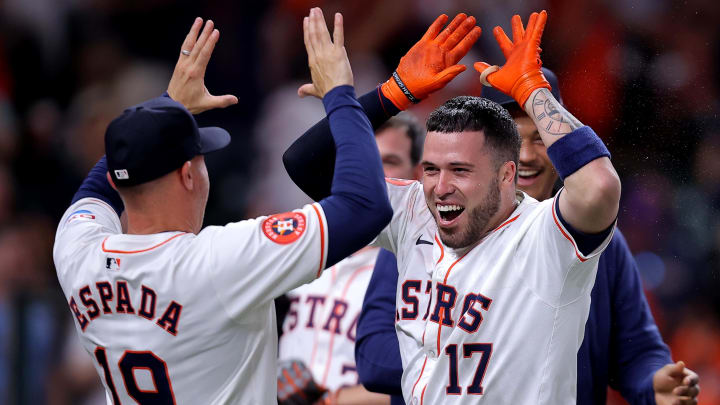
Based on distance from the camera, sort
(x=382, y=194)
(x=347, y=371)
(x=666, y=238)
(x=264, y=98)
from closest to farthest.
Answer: (x=382, y=194), (x=347, y=371), (x=666, y=238), (x=264, y=98)

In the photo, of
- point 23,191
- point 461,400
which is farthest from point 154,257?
point 23,191

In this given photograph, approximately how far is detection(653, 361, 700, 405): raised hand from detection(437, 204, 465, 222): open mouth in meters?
0.73

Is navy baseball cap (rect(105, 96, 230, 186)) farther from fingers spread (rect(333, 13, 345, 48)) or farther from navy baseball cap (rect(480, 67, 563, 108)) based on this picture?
navy baseball cap (rect(480, 67, 563, 108))

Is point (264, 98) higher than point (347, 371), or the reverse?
point (264, 98)

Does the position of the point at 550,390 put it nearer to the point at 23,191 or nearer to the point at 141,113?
the point at 141,113

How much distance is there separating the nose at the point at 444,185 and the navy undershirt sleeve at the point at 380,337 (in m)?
0.56

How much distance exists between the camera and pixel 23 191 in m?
5.26

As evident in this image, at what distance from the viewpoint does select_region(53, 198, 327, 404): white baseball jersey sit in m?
2.14

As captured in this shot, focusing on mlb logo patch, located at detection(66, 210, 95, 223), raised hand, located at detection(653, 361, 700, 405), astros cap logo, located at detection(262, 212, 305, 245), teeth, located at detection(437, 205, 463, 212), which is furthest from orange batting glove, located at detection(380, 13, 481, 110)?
raised hand, located at detection(653, 361, 700, 405)

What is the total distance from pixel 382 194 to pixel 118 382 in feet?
2.81

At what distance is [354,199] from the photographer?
2.15 m

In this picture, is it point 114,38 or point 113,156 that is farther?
point 114,38

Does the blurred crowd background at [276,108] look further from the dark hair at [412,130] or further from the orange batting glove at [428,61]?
the orange batting glove at [428,61]

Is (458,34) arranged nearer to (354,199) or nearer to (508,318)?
(354,199)
